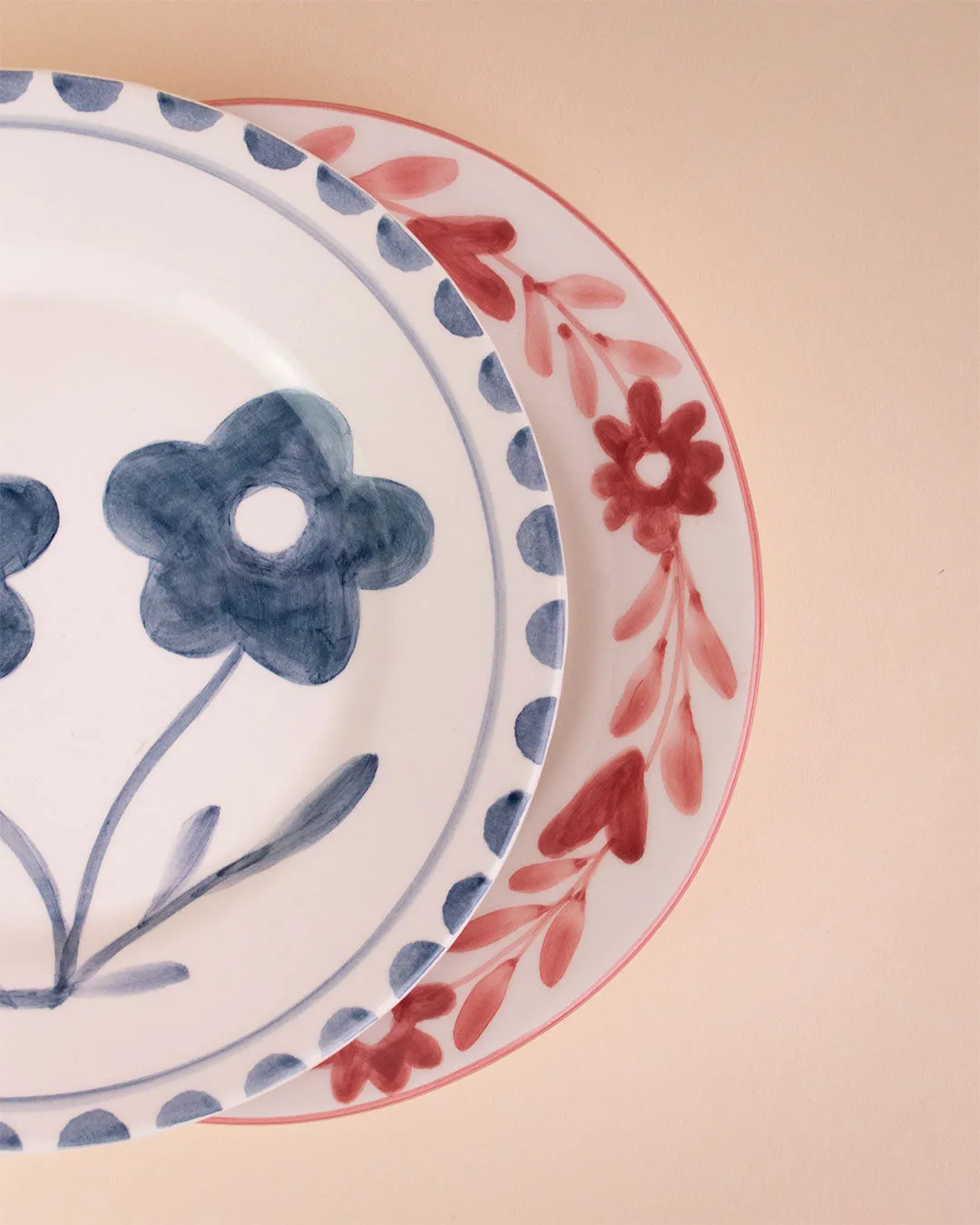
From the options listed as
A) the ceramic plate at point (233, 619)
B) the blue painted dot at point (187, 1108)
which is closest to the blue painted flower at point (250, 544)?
the ceramic plate at point (233, 619)

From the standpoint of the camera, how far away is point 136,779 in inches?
20.3

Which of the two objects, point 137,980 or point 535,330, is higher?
point 535,330

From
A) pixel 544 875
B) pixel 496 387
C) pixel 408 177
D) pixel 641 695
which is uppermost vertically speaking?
pixel 408 177

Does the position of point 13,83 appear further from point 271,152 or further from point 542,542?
point 542,542

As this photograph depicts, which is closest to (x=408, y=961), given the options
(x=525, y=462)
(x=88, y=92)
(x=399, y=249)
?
(x=525, y=462)

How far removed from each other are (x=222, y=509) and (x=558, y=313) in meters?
0.22

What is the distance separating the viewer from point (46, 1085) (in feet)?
1.55

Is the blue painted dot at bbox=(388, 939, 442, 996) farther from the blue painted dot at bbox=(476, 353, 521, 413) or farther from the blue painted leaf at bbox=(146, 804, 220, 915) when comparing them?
the blue painted dot at bbox=(476, 353, 521, 413)

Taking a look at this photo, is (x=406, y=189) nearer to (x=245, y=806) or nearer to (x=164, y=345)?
(x=164, y=345)

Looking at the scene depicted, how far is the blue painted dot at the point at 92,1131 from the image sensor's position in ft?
1.52

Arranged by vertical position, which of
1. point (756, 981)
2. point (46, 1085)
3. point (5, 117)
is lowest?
point (46, 1085)

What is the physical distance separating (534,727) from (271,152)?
12.7 inches

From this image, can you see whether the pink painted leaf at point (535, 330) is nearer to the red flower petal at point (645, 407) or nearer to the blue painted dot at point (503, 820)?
the red flower petal at point (645, 407)

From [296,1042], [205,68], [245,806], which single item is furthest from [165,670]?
[205,68]
